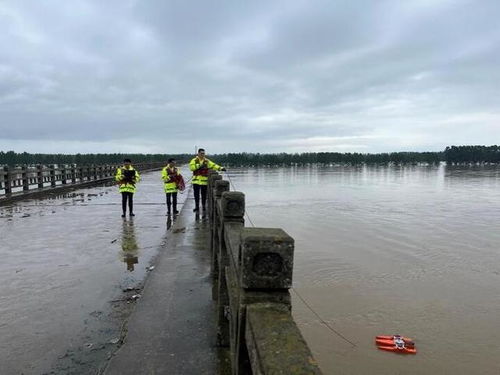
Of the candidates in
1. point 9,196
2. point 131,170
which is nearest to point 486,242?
point 131,170

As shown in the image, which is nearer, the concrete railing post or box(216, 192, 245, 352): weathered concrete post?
box(216, 192, 245, 352): weathered concrete post

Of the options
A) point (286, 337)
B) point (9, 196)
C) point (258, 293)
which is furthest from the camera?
point (9, 196)

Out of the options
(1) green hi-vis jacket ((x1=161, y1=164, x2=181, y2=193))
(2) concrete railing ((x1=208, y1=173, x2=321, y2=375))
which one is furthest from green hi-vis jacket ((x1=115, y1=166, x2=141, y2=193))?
(2) concrete railing ((x1=208, y1=173, x2=321, y2=375))

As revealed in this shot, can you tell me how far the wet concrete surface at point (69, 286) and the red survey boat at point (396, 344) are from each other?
9.95 ft

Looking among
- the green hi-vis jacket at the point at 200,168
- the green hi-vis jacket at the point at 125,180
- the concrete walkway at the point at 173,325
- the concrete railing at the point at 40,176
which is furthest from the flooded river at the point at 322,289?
the concrete railing at the point at 40,176

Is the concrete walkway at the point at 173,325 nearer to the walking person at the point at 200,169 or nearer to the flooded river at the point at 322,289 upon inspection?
the flooded river at the point at 322,289

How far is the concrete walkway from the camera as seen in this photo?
3.39 metres

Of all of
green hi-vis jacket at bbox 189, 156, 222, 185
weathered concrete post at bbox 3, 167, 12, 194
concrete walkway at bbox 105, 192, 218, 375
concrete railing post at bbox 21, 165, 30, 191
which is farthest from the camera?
concrete railing post at bbox 21, 165, 30, 191

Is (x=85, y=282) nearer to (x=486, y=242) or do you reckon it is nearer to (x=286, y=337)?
(x=286, y=337)

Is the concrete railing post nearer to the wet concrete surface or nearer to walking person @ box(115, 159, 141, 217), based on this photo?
the wet concrete surface

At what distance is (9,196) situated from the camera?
16.2 metres

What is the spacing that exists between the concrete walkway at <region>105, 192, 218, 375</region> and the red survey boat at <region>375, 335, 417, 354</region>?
2.21 meters

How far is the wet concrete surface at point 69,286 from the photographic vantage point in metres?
3.88

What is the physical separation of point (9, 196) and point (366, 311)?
14632 millimetres
